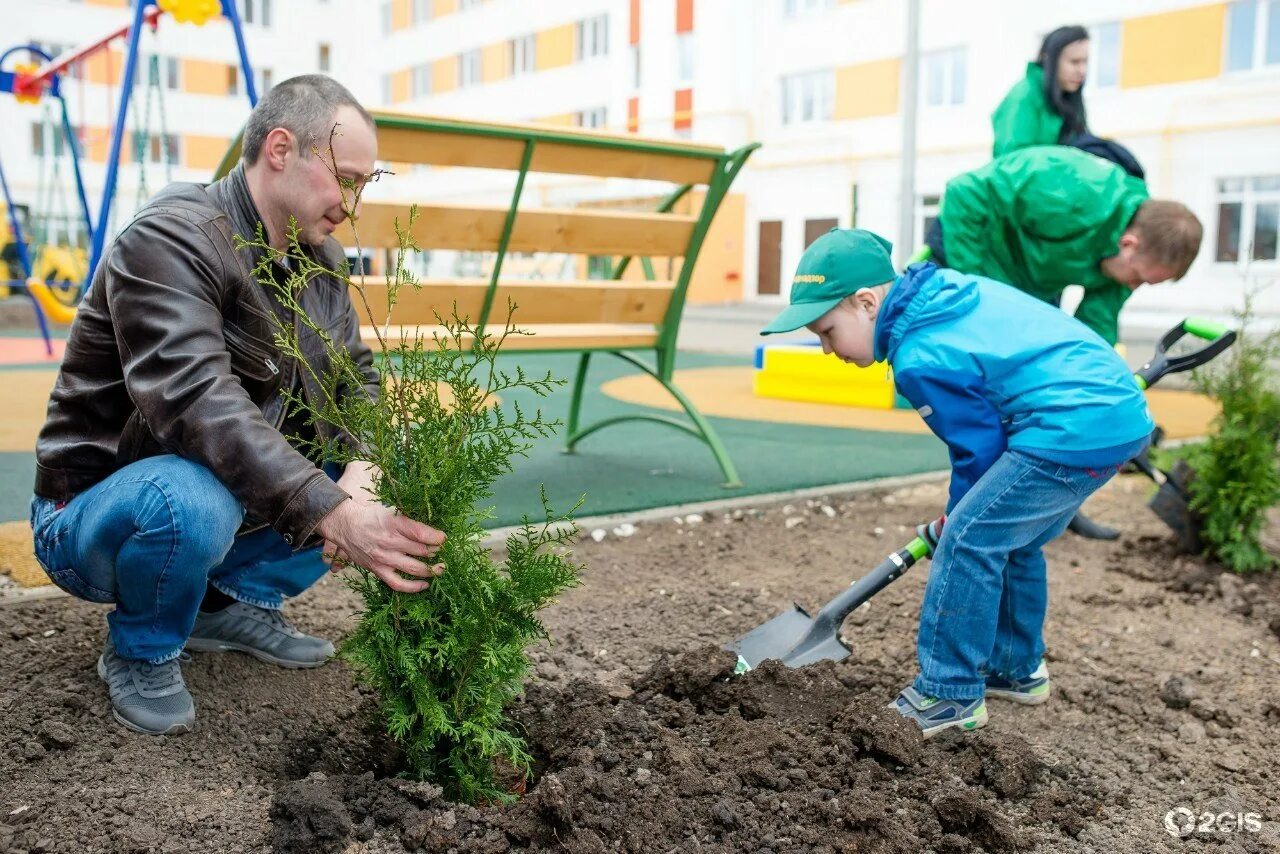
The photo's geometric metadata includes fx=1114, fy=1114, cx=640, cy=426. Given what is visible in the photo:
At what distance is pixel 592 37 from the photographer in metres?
32.9

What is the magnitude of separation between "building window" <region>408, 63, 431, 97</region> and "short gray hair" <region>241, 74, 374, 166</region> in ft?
127

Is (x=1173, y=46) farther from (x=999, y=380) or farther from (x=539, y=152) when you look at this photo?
(x=999, y=380)

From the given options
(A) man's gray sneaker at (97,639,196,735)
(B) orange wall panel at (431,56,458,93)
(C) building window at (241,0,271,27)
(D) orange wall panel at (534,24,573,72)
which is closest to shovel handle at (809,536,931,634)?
(A) man's gray sneaker at (97,639,196,735)

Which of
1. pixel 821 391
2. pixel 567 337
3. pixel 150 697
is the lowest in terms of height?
pixel 821 391

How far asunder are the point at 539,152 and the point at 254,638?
2169mm

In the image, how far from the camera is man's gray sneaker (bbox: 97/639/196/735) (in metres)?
2.27

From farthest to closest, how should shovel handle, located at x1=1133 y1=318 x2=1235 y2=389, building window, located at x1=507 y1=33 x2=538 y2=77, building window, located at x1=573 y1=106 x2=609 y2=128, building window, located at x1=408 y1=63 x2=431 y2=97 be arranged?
1. building window, located at x1=408 y1=63 x2=431 y2=97
2. building window, located at x1=507 y1=33 x2=538 y2=77
3. building window, located at x1=573 y1=106 x2=609 y2=128
4. shovel handle, located at x1=1133 y1=318 x2=1235 y2=389

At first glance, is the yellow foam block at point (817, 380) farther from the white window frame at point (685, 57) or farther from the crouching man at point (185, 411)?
the white window frame at point (685, 57)

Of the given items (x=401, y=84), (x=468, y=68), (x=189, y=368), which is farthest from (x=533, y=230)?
(x=401, y=84)

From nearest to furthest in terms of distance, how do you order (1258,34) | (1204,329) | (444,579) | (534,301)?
(444,579) < (1204,329) < (534,301) < (1258,34)

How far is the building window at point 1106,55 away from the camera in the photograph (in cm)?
2125

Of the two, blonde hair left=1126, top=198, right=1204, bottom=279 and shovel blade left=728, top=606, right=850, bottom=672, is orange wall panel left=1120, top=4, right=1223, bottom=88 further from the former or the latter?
shovel blade left=728, top=606, right=850, bottom=672

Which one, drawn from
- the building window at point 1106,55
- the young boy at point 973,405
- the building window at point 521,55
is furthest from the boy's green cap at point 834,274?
the building window at point 521,55

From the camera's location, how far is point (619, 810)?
1938 millimetres
